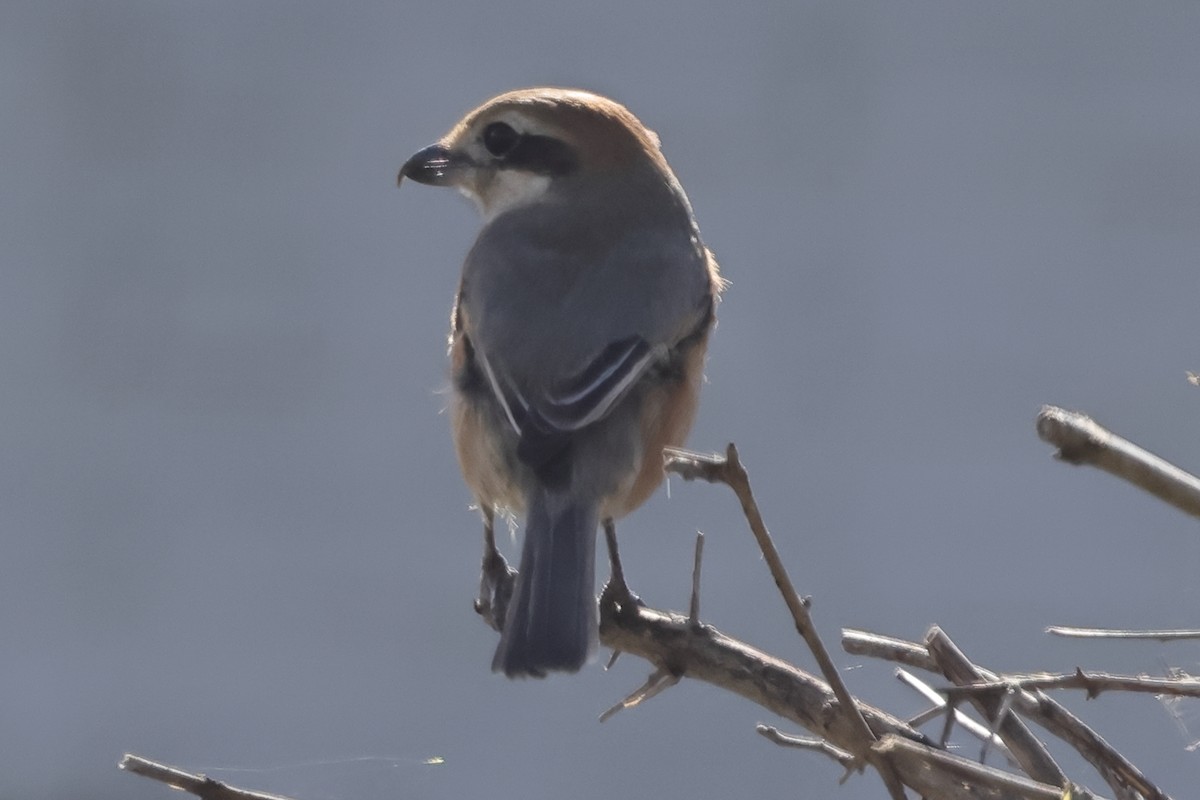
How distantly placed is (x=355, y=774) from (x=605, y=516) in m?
1.24

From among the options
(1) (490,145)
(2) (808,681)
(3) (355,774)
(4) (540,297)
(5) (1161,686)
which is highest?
(1) (490,145)

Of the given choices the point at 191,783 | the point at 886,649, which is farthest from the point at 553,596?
the point at 191,783

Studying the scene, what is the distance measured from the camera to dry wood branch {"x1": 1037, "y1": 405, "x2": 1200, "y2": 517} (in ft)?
3.84

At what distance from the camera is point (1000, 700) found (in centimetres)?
184

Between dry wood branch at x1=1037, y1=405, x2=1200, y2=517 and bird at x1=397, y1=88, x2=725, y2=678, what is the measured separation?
68.2 inches

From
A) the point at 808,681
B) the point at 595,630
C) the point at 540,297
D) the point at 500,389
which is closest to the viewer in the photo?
the point at 808,681

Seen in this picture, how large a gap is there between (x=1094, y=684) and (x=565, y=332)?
5.91 feet

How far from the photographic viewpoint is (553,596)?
9.63 feet

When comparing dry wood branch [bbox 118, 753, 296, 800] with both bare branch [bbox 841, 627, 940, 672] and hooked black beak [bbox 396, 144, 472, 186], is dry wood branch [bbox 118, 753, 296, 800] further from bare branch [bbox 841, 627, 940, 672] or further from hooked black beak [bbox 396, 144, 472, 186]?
hooked black beak [bbox 396, 144, 472, 186]

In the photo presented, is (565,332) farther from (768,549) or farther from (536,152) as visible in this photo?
(768,549)

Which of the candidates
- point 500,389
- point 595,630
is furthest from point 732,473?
point 500,389

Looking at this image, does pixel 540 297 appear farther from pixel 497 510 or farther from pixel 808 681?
pixel 808 681

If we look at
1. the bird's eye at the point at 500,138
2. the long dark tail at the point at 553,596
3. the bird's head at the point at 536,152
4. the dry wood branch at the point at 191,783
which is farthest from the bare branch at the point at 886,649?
the bird's eye at the point at 500,138

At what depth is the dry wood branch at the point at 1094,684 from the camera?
1.66 metres
